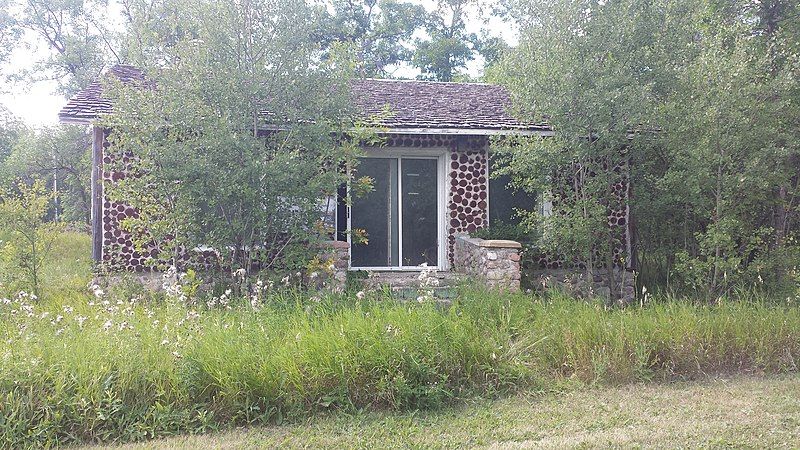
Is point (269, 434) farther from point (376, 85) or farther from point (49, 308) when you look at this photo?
point (376, 85)

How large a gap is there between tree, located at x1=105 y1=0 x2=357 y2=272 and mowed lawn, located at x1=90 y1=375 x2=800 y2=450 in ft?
10.5

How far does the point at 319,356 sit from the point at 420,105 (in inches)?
266

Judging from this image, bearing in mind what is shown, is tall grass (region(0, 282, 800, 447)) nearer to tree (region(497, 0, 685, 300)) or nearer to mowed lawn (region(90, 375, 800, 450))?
mowed lawn (region(90, 375, 800, 450))

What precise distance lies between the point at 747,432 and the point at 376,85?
9587mm

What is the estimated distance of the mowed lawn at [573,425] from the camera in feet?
13.3

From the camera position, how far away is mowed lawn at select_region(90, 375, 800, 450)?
404 centimetres

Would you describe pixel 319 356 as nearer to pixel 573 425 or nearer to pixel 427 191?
pixel 573 425

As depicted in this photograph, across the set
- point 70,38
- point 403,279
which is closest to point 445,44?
point 70,38

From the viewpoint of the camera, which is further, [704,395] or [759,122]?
[759,122]

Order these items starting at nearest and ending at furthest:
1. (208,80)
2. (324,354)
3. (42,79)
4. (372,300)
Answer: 1. (324,354)
2. (372,300)
3. (208,80)
4. (42,79)

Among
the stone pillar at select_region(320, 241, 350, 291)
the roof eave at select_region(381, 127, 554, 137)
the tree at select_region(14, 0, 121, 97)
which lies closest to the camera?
the stone pillar at select_region(320, 241, 350, 291)

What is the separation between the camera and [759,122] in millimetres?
7137

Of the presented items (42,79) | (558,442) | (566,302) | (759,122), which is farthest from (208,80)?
(42,79)

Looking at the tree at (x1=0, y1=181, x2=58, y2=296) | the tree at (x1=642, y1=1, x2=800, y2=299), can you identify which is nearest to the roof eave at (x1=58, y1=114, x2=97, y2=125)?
the tree at (x1=0, y1=181, x2=58, y2=296)
